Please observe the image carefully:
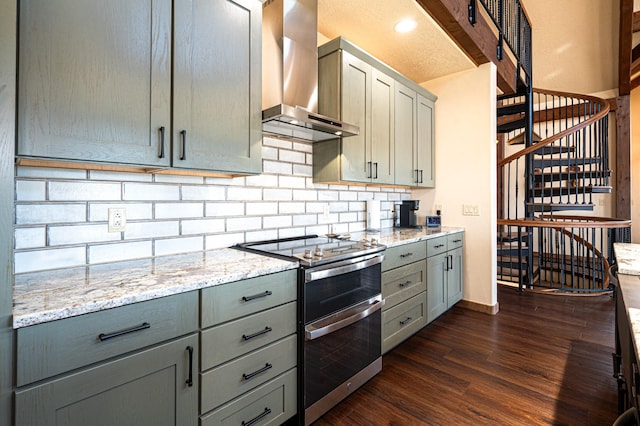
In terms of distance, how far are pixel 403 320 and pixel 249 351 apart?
149 cm

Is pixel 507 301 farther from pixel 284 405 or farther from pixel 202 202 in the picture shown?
pixel 202 202

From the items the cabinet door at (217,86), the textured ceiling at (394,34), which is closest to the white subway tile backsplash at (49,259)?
the cabinet door at (217,86)

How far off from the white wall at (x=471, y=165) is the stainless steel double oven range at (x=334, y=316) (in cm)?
178

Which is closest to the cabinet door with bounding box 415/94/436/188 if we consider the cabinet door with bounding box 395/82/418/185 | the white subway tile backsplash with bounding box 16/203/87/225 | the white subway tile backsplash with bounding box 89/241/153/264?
the cabinet door with bounding box 395/82/418/185

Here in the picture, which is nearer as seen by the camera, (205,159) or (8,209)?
(8,209)

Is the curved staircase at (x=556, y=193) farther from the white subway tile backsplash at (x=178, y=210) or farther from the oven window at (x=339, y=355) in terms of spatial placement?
the white subway tile backsplash at (x=178, y=210)

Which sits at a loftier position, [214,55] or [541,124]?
[541,124]

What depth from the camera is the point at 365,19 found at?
2518 mm

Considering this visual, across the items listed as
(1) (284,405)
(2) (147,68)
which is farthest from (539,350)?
(2) (147,68)

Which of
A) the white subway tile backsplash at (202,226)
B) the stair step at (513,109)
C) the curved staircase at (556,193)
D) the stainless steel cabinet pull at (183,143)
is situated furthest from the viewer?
the stair step at (513,109)

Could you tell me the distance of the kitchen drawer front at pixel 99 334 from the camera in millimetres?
894

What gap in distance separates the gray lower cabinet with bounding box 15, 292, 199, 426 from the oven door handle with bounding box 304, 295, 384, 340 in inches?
23.9

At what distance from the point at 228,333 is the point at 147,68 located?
122 centimetres

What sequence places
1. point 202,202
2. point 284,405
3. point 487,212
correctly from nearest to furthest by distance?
point 284,405, point 202,202, point 487,212
